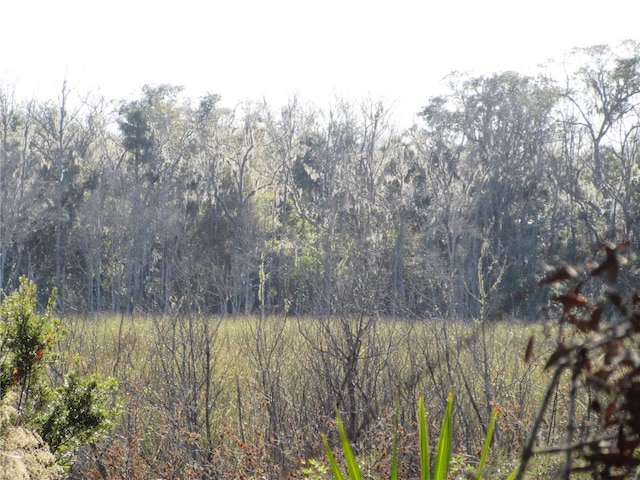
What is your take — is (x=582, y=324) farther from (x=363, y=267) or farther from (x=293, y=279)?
(x=293, y=279)

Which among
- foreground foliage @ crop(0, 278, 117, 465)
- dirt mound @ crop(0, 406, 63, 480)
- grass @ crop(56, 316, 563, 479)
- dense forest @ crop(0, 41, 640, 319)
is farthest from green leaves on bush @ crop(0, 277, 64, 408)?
dense forest @ crop(0, 41, 640, 319)

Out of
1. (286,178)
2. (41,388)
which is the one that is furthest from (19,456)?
(286,178)

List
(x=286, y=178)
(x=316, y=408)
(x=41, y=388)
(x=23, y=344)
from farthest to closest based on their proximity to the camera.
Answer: (x=286, y=178)
(x=316, y=408)
(x=41, y=388)
(x=23, y=344)

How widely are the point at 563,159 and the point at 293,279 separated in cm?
1397

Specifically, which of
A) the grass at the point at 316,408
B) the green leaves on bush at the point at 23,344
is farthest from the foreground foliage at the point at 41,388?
the grass at the point at 316,408

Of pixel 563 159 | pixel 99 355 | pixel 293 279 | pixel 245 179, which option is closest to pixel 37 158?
pixel 245 179

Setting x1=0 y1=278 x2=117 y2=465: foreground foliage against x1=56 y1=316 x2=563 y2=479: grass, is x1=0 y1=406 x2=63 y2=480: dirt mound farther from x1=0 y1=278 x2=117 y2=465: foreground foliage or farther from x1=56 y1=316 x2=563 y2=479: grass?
x1=56 y1=316 x2=563 y2=479: grass

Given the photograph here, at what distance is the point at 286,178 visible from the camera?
34875 mm

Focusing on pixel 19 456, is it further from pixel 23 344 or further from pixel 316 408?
pixel 316 408

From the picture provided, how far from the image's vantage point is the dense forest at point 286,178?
31797 mm

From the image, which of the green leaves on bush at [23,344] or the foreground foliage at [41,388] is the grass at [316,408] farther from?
the green leaves on bush at [23,344]

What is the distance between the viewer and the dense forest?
31.8 m

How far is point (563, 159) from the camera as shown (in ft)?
116

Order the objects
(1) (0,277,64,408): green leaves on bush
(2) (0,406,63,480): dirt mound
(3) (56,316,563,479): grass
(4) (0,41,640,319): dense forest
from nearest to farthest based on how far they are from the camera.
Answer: (2) (0,406,63,480): dirt mound
(1) (0,277,64,408): green leaves on bush
(3) (56,316,563,479): grass
(4) (0,41,640,319): dense forest
